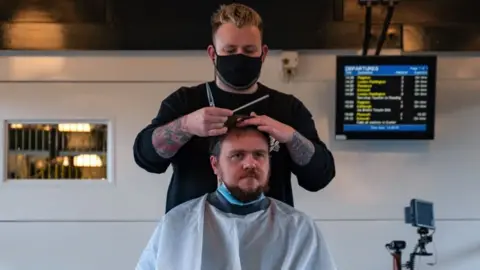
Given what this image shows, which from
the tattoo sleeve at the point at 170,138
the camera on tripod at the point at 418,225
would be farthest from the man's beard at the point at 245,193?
the camera on tripod at the point at 418,225

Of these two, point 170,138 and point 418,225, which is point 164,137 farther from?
point 418,225

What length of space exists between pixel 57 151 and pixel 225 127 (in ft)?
6.15

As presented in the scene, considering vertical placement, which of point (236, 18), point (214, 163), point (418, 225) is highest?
point (236, 18)

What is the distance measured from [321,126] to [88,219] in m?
1.30

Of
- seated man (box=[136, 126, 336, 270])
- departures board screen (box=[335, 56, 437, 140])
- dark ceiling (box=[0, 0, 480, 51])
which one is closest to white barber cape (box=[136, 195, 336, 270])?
seated man (box=[136, 126, 336, 270])

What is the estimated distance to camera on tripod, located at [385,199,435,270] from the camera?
310 cm

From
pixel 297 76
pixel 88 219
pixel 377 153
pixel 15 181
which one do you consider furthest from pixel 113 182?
pixel 377 153

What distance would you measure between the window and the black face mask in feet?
5.47

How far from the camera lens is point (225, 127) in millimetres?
1938

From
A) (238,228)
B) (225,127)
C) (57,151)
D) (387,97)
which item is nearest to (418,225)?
(387,97)

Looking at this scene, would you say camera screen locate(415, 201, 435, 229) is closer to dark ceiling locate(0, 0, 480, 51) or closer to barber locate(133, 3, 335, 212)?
dark ceiling locate(0, 0, 480, 51)

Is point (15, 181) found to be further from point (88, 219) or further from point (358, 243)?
point (358, 243)

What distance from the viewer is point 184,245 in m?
2.06

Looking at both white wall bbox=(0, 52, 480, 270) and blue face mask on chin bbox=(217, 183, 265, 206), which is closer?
blue face mask on chin bbox=(217, 183, 265, 206)
